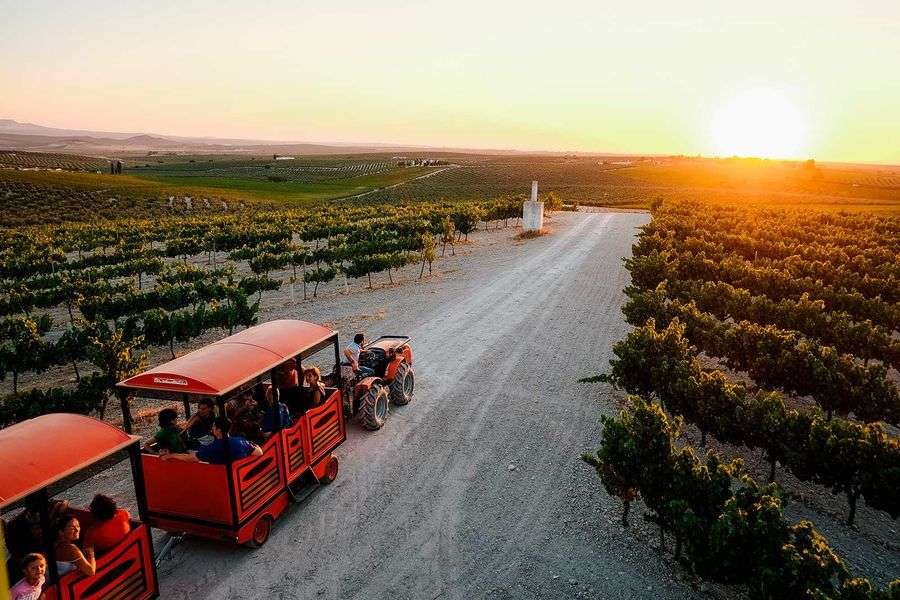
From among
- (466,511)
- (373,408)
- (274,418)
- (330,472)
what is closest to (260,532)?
(274,418)

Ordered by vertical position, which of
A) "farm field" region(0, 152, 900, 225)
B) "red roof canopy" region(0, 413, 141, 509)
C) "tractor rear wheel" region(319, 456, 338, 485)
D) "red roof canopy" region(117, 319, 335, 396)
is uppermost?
"red roof canopy" region(117, 319, 335, 396)

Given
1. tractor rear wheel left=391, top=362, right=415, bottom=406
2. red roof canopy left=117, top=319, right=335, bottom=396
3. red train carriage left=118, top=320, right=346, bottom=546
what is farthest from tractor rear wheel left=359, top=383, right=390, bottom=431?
red train carriage left=118, top=320, right=346, bottom=546

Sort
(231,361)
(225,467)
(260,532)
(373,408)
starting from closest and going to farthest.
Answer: (225,467) < (231,361) < (260,532) < (373,408)

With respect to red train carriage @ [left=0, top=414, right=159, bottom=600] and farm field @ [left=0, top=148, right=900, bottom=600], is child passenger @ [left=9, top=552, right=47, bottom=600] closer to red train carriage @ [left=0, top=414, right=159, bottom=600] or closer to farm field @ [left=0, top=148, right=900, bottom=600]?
red train carriage @ [left=0, top=414, right=159, bottom=600]

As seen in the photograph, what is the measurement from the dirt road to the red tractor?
18.4 inches

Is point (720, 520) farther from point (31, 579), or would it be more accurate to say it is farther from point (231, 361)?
point (31, 579)

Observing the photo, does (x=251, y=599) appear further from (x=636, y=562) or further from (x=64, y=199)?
(x=64, y=199)

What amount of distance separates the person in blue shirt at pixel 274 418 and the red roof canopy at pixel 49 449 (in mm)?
2675

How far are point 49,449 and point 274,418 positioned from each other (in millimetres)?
3773

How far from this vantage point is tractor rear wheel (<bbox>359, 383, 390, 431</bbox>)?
46.7ft

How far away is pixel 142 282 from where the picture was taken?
37.3 metres

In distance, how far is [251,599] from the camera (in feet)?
30.1

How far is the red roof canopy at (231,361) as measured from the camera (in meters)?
9.30

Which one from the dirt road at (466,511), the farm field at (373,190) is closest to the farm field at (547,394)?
the dirt road at (466,511)
